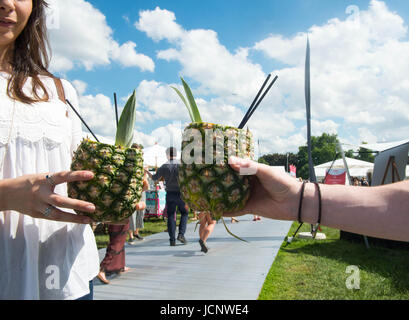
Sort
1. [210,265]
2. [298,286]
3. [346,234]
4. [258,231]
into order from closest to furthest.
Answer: [298,286], [210,265], [346,234], [258,231]

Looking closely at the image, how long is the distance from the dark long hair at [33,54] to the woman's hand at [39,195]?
54cm

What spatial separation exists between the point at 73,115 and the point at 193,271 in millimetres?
4880

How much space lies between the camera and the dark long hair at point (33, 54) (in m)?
1.63

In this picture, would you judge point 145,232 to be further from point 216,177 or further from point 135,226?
point 216,177

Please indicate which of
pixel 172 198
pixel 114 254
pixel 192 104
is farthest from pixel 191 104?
pixel 172 198

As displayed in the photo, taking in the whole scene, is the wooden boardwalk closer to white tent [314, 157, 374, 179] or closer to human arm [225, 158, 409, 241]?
human arm [225, 158, 409, 241]

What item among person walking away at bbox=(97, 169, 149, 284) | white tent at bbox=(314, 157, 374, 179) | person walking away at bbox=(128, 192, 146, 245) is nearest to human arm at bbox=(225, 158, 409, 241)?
person walking away at bbox=(97, 169, 149, 284)

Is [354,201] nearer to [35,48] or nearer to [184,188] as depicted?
[184,188]

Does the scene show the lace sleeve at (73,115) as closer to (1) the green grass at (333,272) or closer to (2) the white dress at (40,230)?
(2) the white dress at (40,230)

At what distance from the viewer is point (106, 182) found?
1552 mm

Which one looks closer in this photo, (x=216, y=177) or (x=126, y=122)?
(x=216, y=177)
